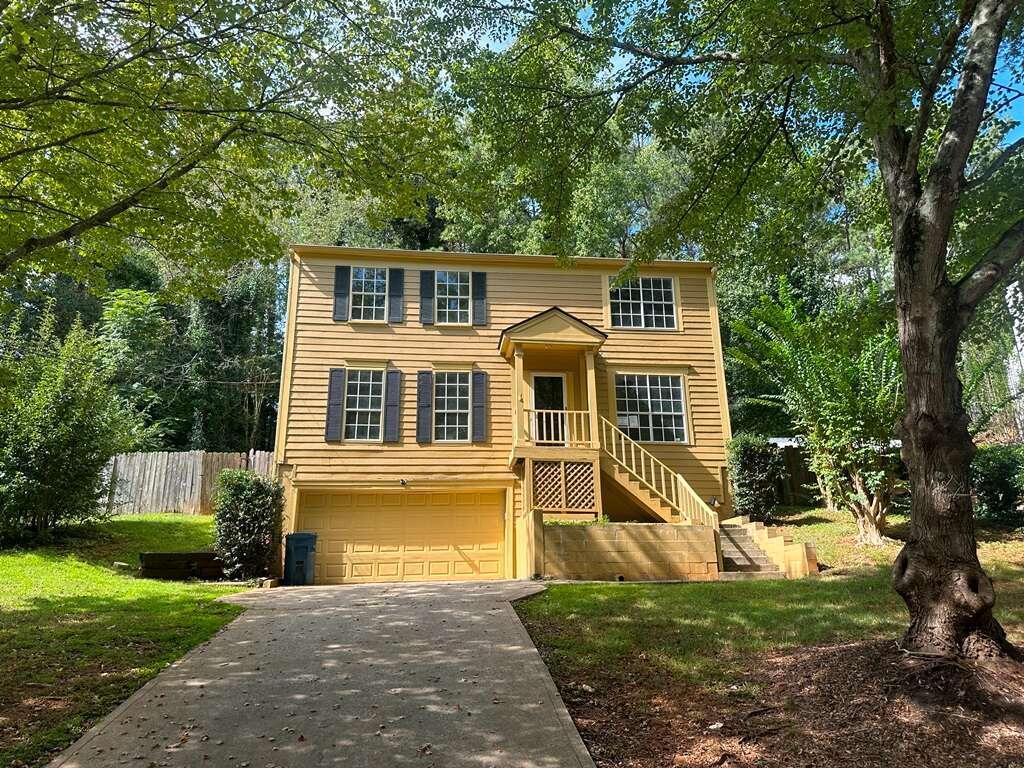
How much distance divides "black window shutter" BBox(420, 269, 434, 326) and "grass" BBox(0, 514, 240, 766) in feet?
23.9

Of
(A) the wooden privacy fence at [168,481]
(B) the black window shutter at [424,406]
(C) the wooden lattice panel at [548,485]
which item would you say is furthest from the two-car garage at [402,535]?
(A) the wooden privacy fence at [168,481]

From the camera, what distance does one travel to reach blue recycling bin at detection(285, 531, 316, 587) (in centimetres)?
1189

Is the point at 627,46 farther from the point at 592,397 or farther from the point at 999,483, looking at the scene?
the point at 999,483

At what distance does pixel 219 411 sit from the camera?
2602 cm

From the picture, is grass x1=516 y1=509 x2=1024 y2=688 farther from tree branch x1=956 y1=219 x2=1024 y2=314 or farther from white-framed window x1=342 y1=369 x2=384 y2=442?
white-framed window x1=342 y1=369 x2=384 y2=442

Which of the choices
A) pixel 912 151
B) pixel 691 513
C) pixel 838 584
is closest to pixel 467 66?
pixel 912 151

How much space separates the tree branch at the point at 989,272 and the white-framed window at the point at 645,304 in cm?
1077

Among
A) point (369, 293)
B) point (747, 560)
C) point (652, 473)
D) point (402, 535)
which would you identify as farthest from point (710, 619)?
point (369, 293)

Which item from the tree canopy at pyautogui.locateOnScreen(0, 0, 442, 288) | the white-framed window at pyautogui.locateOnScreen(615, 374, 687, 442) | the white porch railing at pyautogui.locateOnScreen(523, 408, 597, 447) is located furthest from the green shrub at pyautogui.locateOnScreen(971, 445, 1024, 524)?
the tree canopy at pyautogui.locateOnScreen(0, 0, 442, 288)

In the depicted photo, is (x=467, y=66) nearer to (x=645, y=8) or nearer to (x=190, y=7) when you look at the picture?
(x=645, y=8)

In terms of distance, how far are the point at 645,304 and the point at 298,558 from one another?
9.85m

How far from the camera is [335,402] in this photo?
46.1 feet

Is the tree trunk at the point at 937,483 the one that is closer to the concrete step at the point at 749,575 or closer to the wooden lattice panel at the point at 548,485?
the concrete step at the point at 749,575

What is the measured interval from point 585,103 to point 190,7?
3.97 meters
